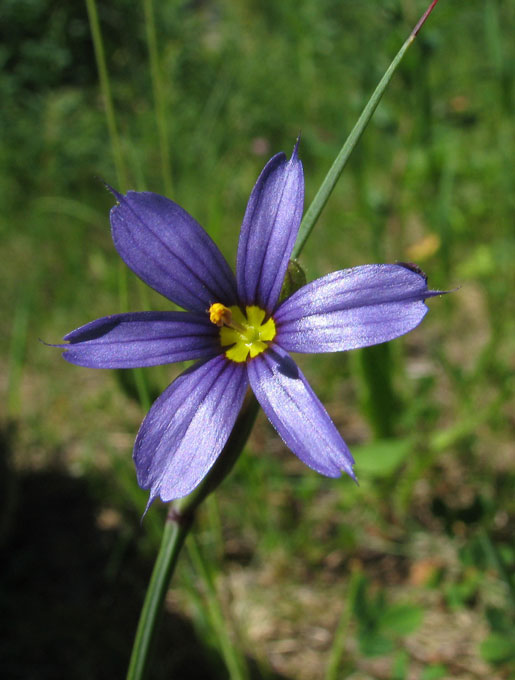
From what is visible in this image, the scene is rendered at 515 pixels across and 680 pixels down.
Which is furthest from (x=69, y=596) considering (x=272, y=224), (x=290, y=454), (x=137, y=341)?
(x=272, y=224)

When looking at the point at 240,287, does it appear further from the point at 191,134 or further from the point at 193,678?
the point at 191,134

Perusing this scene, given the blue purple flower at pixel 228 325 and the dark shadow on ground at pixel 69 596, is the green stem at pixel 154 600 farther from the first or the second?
the dark shadow on ground at pixel 69 596

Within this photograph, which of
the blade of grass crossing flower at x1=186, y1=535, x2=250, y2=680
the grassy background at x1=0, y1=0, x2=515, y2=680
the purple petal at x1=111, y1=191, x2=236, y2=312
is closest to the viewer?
the purple petal at x1=111, y1=191, x2=236, y2=312

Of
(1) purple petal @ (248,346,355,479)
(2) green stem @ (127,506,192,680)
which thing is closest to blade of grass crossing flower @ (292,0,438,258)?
(1) purple petal @ (248,346,355,479)

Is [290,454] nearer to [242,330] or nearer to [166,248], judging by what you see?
[242,330]

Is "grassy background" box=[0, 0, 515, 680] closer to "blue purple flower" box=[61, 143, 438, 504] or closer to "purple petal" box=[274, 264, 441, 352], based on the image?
Result: "blue purple flower" box=[61, 143, 438, 504]

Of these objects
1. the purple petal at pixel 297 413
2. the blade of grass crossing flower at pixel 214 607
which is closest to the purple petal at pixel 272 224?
the purple petal at pixel 297 413

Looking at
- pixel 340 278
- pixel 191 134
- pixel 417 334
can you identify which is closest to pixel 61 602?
pixel 340 278
